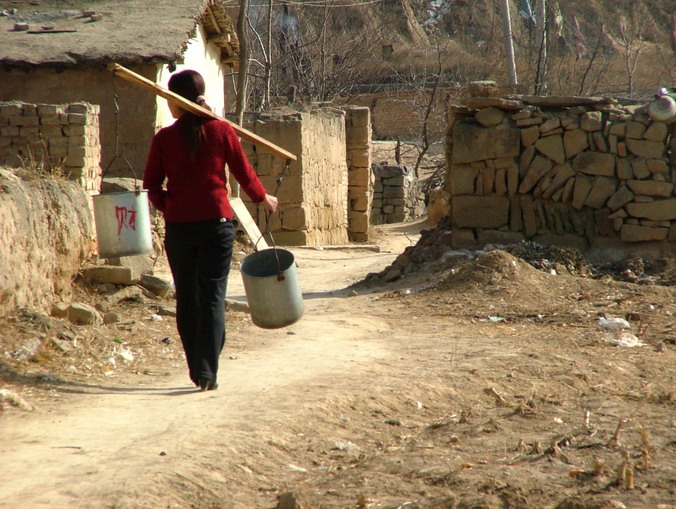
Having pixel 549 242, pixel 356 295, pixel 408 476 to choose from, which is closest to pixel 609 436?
pixel 408 476

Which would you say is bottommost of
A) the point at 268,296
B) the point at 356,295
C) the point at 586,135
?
the point at 356,295

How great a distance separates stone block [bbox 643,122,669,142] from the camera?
26.5 feet

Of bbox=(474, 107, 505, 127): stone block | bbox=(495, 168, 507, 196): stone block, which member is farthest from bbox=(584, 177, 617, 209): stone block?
bbox=(474, 107, 505, 127): stone block

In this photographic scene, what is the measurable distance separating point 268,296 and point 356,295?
371cm

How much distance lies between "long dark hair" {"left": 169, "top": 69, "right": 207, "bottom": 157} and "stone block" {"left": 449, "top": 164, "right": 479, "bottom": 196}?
15.7 ft

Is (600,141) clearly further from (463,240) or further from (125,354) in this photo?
(125,354)

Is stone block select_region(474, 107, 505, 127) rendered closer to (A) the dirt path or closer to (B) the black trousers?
(A) the dirt path

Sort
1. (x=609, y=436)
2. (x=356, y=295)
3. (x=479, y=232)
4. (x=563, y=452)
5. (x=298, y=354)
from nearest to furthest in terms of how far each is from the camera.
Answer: (x=563, y=452) < (x=609, y=436) < (x=298, y=354) < (x=356, y=295) < (x=479, y=232)

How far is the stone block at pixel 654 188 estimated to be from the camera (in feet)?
26.6

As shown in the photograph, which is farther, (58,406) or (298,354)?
(298,354)

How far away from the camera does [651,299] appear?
22.5 feet

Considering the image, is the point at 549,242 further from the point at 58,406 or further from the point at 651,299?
the point at 58,406

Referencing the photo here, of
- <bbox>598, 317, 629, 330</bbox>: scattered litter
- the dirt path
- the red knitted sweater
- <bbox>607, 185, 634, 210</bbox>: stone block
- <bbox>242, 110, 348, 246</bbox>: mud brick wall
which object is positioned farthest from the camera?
<bbox>242, 110, 348, 246</bbox>: mud brick wall

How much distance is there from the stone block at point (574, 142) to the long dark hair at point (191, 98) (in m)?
5.08
